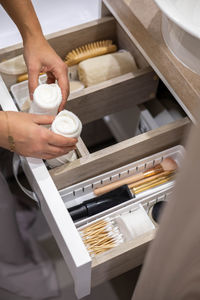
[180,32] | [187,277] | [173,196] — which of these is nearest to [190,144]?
[173,196]

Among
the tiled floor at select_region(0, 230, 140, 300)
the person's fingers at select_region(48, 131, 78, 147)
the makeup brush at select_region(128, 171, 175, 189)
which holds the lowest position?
the tiled floor at select_region(0, 230, 140, 300)

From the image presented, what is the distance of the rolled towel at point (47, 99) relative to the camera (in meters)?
0.77

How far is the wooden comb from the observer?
1113mm

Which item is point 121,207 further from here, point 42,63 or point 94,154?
point 42,63

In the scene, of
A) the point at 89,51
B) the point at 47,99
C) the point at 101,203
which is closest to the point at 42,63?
the point at 47,99

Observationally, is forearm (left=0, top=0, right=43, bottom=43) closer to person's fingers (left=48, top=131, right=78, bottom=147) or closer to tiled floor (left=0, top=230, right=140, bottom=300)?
person's fingers (left=48, top=131, right=78, bottom=147)

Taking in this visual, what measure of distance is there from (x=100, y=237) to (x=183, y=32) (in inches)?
19.4

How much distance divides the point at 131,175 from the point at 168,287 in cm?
49

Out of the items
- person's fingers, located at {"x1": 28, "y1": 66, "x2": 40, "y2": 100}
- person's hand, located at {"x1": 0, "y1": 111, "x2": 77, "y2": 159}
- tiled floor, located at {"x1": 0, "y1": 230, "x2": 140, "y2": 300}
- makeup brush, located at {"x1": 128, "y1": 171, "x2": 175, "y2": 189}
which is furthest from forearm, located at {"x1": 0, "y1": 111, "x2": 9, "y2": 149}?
tiled floor, located at {"x1": 0, "y1": 230, "x2": 140, "y2": 300}

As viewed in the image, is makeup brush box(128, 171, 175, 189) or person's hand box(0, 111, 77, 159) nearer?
person's hand box(0, 111, 77, 159)

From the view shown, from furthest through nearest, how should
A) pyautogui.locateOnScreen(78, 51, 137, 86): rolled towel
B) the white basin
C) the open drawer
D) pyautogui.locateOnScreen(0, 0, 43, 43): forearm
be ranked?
pyautogui.locateOnScreen(78, 51, 137, 86): rolled towel, pyautogui.locateOnScreen(0, 0, 43, 43): forearm, the open drawer, the white basin

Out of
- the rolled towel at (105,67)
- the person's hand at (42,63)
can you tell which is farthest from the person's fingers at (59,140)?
the rolled towel at (105,67)

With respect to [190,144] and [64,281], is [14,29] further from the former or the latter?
[190,144]

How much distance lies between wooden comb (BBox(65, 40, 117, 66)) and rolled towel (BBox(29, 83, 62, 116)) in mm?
359
